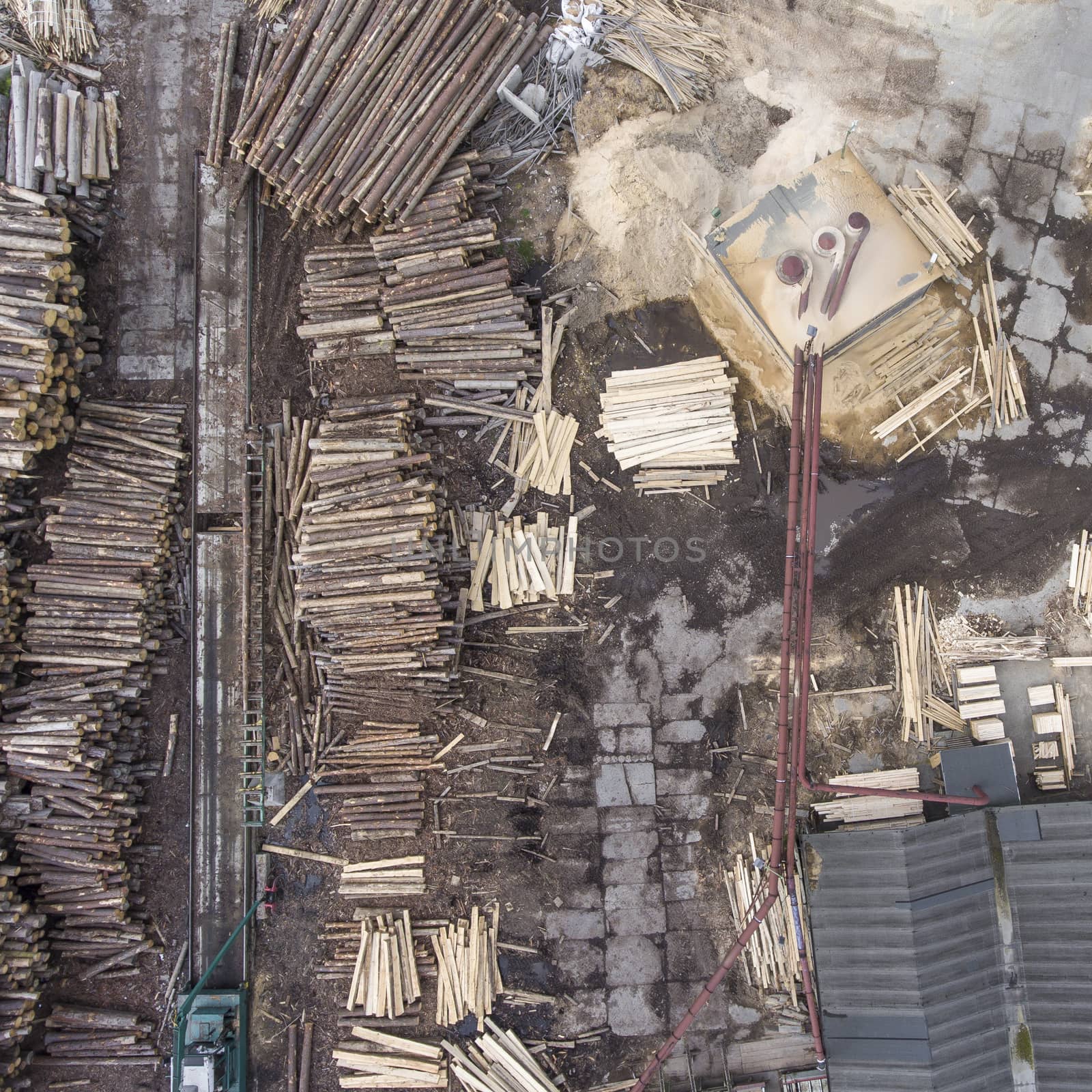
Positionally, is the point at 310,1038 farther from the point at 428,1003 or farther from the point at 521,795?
the point at 521,795

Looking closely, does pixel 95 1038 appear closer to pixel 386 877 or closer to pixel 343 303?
pixel 386 877

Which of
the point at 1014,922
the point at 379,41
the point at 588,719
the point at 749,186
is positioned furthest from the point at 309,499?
the point at 1014,922

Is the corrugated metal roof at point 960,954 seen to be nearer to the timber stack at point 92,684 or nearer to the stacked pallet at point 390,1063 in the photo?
the stacked pallet at point 390,1063

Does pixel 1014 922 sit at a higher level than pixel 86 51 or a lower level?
lower

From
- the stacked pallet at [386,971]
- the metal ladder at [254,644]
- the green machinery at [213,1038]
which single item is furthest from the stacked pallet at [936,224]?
the green machinery at [213,1038]

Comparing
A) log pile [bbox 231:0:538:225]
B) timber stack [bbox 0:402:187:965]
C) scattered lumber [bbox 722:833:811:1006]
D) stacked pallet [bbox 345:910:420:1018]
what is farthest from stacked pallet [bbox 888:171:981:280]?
stacked pallet [bbox 345:910:420:1018]
